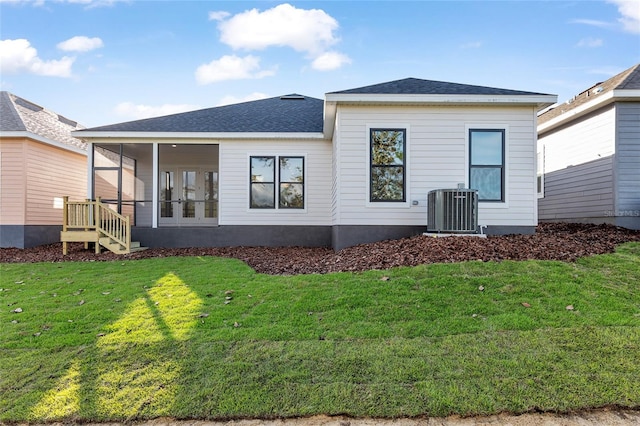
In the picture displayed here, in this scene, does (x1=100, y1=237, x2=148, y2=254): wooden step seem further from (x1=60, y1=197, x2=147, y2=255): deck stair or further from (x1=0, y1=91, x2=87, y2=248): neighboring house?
(x1=0, y1=91, x2=87, y2=248): neighboring house

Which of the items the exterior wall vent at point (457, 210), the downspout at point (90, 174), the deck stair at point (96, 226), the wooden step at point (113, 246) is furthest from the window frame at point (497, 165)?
the downspout at point (90, 174)

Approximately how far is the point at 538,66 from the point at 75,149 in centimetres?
1771

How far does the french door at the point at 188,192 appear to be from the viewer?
45.2 ft

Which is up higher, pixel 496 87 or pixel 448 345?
pixel 496 87

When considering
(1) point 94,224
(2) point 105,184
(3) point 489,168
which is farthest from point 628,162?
(2) point 105,184

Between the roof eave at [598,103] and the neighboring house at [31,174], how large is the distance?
16640 mm

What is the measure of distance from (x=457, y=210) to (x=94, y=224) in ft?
31.9

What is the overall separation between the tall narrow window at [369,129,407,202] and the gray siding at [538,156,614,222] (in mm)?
6141

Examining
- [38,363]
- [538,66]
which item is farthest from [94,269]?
[538,66]

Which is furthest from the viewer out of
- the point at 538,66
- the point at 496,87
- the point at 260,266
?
the point at 538,66

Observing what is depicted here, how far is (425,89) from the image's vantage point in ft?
26.5

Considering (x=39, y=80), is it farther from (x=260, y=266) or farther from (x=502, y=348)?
(x=502, y=348)

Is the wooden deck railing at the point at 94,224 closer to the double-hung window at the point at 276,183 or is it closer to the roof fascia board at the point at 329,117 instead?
the double-hung window at the point at 276,183

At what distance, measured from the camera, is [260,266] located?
7.09 m
